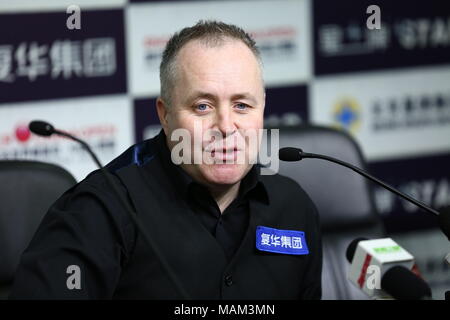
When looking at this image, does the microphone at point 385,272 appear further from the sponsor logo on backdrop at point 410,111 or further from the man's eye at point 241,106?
the sponsor logo on backdrop at point 410,111

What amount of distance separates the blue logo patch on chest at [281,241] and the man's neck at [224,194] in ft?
0.25

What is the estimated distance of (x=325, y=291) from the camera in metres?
1.93

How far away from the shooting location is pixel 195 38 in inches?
54.9

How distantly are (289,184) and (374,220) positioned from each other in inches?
16.1

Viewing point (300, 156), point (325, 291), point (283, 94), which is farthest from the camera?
point (283, 94)

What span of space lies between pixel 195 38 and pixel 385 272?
56 centimetres

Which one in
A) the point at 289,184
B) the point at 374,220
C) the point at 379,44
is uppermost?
the point at 379,44

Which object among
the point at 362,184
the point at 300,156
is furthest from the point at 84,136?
the point at 300,156

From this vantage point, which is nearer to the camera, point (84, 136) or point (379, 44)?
point (84, 136)

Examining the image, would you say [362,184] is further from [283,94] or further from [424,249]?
[424,249]

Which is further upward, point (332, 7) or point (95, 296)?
point (332, 7)

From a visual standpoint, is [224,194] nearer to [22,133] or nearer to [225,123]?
Answer: [225,123]

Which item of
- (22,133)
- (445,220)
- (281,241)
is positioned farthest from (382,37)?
(445,220)

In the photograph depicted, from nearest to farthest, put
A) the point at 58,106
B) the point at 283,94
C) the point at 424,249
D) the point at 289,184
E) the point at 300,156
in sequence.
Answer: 1. the point at 300,156
2. the point at 289,184
3. the point at 58,106
4. the point at 283,94
5. the point at 424,249
